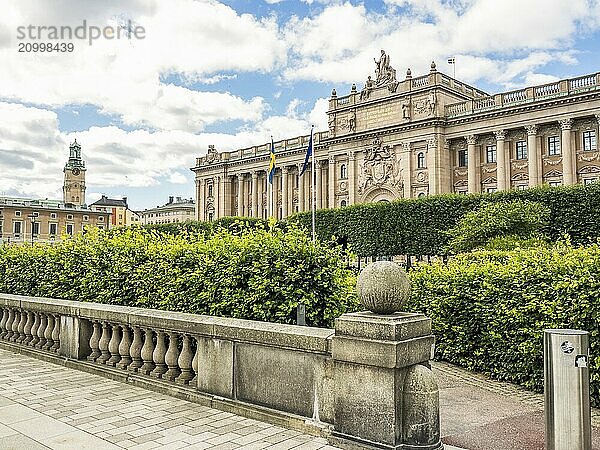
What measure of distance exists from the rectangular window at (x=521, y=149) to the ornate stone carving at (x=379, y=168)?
13645 mm

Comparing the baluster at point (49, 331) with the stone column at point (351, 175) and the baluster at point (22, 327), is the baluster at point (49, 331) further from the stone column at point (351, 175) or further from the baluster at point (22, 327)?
the stone column at point (351, 175)

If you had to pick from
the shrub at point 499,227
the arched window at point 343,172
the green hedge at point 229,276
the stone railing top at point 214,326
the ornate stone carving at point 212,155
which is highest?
the ornate stone carving at point 212,155

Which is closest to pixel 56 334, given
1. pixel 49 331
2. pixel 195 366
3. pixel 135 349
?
pixel 49 331

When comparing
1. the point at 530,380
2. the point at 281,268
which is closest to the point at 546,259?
the point at 530,380

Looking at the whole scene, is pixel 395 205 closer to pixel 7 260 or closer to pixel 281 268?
pixel 7 260

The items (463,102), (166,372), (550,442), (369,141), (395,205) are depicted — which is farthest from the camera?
(369,141)

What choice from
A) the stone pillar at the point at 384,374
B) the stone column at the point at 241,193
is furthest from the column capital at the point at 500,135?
the stone pillar at the point at 384,374

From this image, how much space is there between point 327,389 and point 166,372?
2951mm

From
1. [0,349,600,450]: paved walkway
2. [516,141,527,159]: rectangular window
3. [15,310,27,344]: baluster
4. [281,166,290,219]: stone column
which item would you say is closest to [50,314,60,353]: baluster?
[0,349,600,450]: paved walkway

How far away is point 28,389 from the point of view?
306 inches

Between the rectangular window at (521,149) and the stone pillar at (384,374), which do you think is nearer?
the stone pillar at (384,374)

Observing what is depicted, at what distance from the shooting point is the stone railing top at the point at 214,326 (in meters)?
5.84

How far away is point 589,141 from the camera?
181 feet

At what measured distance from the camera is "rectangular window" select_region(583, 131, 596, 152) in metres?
54.9
